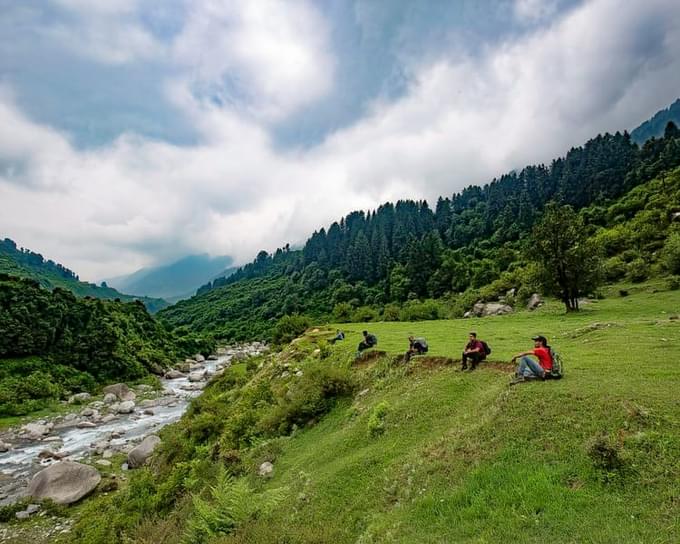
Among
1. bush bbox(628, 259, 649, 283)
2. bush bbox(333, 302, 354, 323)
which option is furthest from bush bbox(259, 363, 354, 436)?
bush bbox(333, 302, 354, 323)

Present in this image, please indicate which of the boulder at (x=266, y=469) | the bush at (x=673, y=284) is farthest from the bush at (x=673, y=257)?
the boulder at (x=266, y=469)

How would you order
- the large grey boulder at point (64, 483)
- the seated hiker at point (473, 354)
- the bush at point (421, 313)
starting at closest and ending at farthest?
1. the seated hiker at point (473, 354)
2. the large grey boulder at point (64, 483)
3. the bush at point (421, 313)

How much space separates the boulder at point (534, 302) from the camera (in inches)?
2096

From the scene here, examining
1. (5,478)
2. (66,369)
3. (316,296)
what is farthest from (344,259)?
(5,478)

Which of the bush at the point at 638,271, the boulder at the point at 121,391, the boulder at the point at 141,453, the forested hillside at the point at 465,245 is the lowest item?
the boulder at the point at 141,453

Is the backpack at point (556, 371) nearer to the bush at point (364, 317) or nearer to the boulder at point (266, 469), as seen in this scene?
the boulder at point (266, 469)

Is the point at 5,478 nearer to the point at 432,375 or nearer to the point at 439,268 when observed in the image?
the point at 432,375

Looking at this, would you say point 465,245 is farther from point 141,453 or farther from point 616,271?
point 141,453

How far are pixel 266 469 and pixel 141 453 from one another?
18.7 metres

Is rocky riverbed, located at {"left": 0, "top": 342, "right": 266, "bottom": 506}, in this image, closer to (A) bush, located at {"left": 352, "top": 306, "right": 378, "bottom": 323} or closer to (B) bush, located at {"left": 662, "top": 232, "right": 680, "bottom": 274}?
(A) bush, located at {"left": 352, "top": 306, "right": 378, "bottom": 323}

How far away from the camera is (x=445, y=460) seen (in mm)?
11531

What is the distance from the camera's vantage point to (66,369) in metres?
60.7

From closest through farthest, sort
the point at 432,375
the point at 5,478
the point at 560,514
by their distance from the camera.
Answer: the point at 560,514 → the point at 432,375 → the point at 5,478

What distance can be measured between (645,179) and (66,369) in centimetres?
13823
